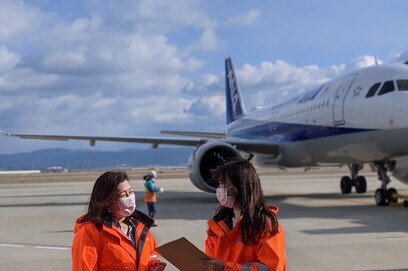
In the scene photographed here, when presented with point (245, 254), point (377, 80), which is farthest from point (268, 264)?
point (377, 80)

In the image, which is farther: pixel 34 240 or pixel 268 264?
pixel 34 240

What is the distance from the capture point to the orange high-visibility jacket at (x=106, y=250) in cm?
274

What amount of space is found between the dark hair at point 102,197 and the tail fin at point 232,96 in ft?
70.0

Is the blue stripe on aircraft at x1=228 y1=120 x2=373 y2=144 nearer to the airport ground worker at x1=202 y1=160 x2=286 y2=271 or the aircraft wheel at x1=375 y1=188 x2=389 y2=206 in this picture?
the aircraft wheel at x1=375 y1=188 x2=389 y2=206

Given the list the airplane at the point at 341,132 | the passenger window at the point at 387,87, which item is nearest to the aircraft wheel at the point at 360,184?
the airplane at the point at 341,132

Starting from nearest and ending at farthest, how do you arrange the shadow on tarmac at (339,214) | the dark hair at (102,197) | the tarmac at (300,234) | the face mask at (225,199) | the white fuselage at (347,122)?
1. the face mask at (225,199)
2. the dark hair at (102,197)
3. the tarmac at (300,234)
4. the shadow on tarmac at (339,214)
5. the white fuselage at (347,122)

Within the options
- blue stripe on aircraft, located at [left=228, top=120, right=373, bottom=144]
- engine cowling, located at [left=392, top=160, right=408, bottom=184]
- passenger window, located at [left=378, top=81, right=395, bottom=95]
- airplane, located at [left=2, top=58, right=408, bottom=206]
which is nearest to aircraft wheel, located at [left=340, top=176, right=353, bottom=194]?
airplane, located at [left=2, top=58, right=408, bottom=206]

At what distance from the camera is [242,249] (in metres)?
2.53

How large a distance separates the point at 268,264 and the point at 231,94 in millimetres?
24208

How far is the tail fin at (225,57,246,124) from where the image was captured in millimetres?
24922

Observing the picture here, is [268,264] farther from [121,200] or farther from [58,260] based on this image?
[58,260]

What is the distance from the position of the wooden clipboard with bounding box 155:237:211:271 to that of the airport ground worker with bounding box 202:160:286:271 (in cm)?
5

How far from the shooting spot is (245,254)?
8.30 feet

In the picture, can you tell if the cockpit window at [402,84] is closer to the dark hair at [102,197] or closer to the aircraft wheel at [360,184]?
the aircraft wheel at [360,184]
